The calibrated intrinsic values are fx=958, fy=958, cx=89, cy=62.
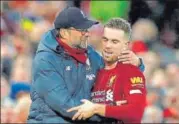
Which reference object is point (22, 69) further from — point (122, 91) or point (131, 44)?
point (122, 91)

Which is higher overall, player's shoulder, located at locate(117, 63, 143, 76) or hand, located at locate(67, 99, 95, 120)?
player's shoulder, located at locate(117, 63, 143, 76)

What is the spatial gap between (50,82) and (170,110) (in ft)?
15.1

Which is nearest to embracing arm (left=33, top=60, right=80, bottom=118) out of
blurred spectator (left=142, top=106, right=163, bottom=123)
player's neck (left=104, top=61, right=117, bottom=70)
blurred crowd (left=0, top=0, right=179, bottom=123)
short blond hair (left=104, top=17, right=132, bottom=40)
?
player's neck (left=104, top=61, right=117, bottom=70)

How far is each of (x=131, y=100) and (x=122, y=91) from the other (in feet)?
0.39

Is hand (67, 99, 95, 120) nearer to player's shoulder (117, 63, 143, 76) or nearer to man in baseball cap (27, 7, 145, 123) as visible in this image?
man in baseball cap (27, 7, 145, 123)

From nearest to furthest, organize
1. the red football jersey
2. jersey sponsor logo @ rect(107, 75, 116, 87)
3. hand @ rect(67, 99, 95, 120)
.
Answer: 1. hand @ rect(67, 99, 95, 120)
2. the red football jersey
3. jersey sponsor logo @ rect(107, 75, 116, 87)

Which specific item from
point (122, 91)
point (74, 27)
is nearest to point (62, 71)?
point (74, 27)

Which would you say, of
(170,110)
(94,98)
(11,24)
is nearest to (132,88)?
(94,98)

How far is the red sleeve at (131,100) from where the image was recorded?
7367mm

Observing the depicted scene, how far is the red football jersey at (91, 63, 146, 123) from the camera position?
7.38 meters

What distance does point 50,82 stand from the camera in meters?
7.34

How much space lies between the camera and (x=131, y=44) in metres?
12.9

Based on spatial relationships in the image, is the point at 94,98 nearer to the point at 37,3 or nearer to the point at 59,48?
the point at 59,48

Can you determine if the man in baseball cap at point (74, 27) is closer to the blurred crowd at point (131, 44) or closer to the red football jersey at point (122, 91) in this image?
the red football jersey at point (122, 91)
